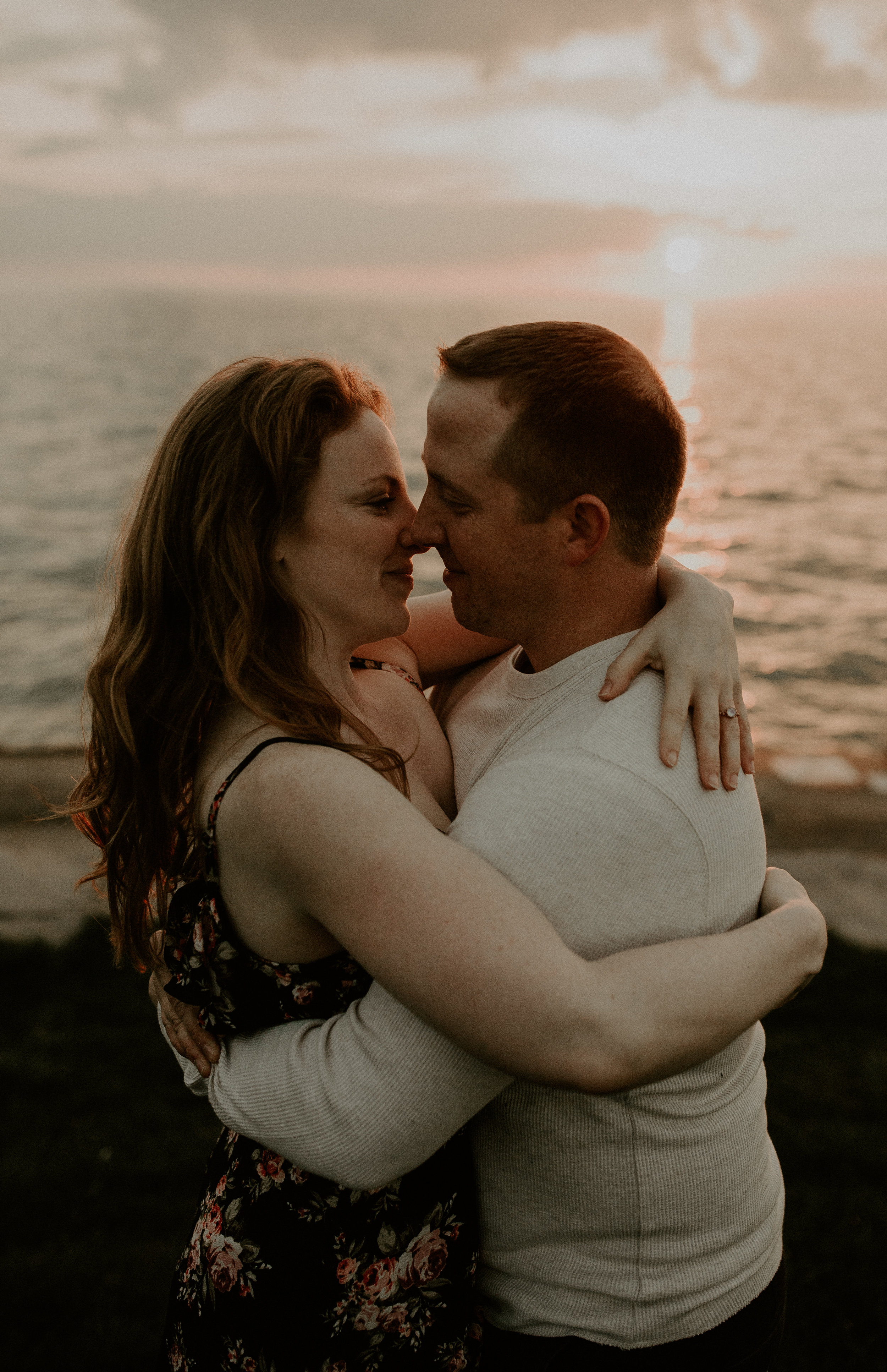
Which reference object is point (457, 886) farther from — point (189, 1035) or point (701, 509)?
point (701, 509)

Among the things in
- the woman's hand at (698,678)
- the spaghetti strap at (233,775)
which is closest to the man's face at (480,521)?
the woman's hand at (698,678)

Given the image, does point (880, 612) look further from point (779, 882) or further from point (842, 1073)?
point (779, 882)

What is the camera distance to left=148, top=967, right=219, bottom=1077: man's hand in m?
2.23

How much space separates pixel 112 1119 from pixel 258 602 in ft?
11.0

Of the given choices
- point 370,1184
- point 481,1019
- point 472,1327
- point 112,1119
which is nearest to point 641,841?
point 481,1019

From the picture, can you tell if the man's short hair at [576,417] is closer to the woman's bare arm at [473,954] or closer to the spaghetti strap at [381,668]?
the spaghetti strap at [381,668]

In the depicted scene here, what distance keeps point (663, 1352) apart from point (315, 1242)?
2.28 feet

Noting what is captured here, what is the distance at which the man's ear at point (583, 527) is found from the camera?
91.7 inches

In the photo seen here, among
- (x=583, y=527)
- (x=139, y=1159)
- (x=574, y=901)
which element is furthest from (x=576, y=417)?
(x=139, y=1159)

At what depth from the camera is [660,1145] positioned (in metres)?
2.04

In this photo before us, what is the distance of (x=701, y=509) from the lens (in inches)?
1126

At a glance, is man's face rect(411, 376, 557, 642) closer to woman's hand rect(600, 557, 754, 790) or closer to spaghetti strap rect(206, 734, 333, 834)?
woman's hand rect(600, 557, 754, 790)

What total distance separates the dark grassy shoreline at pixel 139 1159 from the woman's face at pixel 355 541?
2.77 m

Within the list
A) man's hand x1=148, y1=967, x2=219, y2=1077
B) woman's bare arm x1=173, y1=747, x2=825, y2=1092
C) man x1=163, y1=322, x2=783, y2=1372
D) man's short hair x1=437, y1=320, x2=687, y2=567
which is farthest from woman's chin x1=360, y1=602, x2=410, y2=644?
man's hand x1=148, y1=967, x2=219, y2=1077
